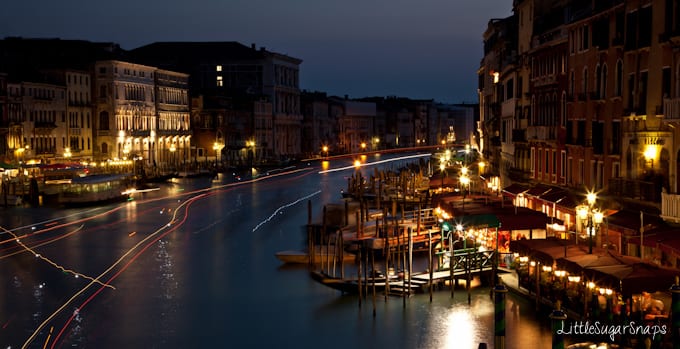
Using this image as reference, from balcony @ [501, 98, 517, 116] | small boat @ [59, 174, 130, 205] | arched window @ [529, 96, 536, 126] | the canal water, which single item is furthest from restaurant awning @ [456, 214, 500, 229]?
small boat @ [59, 174, 130, 205]

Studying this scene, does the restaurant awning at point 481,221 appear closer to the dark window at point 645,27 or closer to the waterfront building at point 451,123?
the dark window at point 645,27

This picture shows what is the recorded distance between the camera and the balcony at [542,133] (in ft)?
74.4

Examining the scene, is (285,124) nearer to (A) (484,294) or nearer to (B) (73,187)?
(B) (73,187)

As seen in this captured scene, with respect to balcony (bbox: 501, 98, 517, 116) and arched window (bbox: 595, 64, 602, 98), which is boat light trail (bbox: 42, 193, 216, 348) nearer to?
arched window (bbox: 595, 64, 602, 98)

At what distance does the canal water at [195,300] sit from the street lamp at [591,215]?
159 cm

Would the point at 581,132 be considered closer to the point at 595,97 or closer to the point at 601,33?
the point at 595,97

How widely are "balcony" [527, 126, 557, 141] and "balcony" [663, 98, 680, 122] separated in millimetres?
7555

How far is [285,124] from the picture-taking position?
268 ft

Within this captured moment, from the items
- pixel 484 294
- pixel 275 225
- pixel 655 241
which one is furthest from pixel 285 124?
pixel 655 241

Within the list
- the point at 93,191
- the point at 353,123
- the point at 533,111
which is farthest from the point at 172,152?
the point at 533,111

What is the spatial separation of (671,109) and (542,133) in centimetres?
895

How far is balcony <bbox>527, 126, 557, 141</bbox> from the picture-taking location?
22672 mm

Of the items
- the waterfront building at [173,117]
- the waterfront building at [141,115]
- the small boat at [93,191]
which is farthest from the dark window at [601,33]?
the waterfront building at [173,117]

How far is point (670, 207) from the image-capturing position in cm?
1440
